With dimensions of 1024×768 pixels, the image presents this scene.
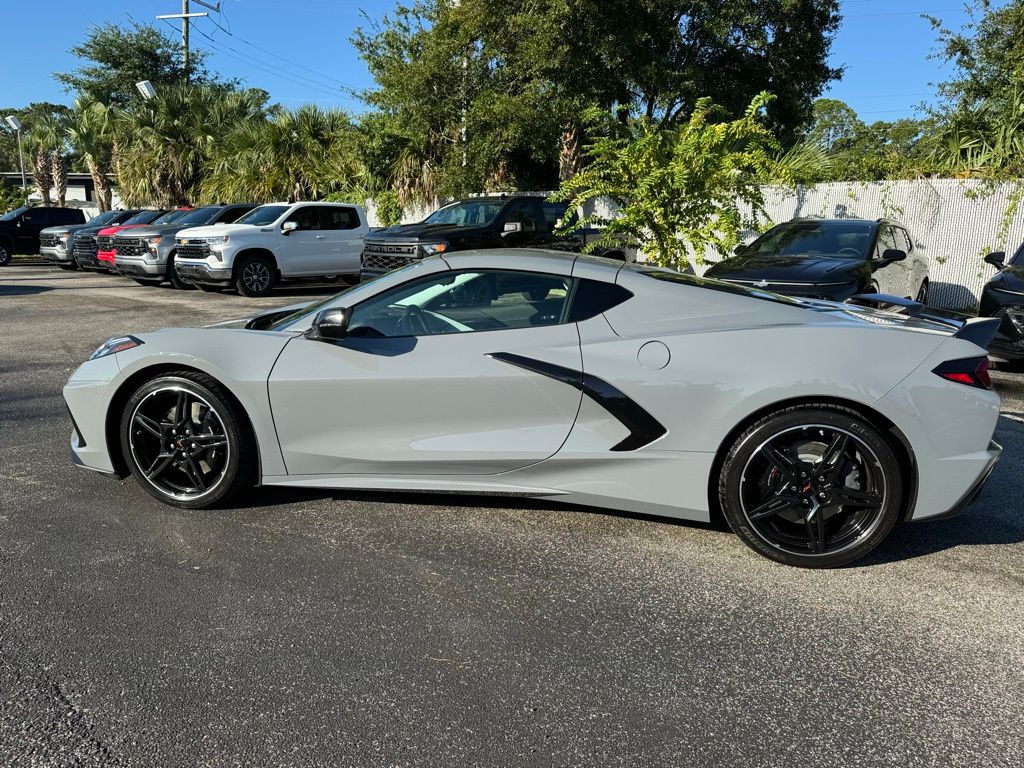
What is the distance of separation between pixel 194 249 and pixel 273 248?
54.5 inches

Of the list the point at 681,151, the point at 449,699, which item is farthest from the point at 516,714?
the point at 681,151

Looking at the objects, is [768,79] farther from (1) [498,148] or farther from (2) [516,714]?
(2) [516,714]

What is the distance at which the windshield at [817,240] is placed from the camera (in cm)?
995

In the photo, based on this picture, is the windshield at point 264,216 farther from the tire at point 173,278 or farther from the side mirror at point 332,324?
the side mirror at point 332,324

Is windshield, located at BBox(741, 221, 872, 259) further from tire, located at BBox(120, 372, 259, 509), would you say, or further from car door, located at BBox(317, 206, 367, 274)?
car door, located at BBox(317, 206, 367, 274)

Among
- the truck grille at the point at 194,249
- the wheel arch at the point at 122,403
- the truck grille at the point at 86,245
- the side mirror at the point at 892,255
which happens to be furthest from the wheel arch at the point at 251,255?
the wheel arch at the point at 122,403

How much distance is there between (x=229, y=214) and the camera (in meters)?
18.1

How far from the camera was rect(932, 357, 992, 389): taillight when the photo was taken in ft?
11.7

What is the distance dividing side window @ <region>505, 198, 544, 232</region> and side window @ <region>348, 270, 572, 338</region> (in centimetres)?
1018

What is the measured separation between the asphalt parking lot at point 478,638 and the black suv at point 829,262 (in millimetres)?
4550

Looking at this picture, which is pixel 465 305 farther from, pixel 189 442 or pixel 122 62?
pixel 122 62

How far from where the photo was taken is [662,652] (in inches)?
117

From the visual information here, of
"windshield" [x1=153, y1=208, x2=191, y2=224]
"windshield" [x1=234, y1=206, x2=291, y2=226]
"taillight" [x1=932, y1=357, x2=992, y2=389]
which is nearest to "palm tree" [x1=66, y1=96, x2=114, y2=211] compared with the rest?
"windshield" [x1=153, y1=208, x2=191, y2=224]

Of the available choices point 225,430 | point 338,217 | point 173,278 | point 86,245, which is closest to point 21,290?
point 173,278
